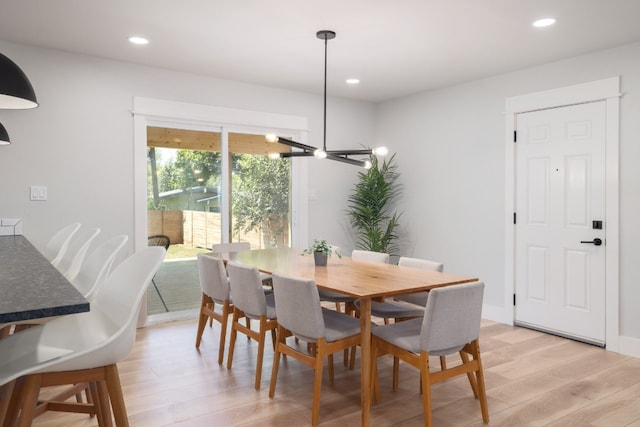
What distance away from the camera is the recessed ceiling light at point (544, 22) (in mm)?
3211

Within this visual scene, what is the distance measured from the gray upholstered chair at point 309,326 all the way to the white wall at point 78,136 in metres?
2.29

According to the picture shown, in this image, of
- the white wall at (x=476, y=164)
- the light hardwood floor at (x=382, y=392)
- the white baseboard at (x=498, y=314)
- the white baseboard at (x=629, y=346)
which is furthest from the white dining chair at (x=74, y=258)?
the white baseboard at (x=629, y=346)

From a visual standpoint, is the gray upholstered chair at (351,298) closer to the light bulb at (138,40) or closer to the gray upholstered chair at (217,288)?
the gray upholstered chair at (217,288)

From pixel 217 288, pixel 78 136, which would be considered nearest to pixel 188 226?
pixel 78 136

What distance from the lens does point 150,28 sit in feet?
11.1

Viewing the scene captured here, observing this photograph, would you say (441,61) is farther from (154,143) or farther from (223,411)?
(223,411)

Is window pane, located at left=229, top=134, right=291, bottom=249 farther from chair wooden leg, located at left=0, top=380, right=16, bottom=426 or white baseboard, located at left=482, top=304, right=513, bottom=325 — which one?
chair wooden leg, located at left=0, top=380, right=16, bottom=426

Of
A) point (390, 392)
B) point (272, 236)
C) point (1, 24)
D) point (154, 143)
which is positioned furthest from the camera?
point (272, 236)

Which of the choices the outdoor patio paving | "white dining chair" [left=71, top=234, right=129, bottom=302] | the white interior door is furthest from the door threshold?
"white dining chair" [left=71, top=234, right=129, bottom=302]

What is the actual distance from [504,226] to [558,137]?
0.98m

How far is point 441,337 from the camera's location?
2.33 m

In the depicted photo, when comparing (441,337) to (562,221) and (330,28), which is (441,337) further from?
Result: (562,221)

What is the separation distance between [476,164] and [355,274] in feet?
8.08

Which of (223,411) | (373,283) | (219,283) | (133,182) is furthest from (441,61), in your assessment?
(223,411)
